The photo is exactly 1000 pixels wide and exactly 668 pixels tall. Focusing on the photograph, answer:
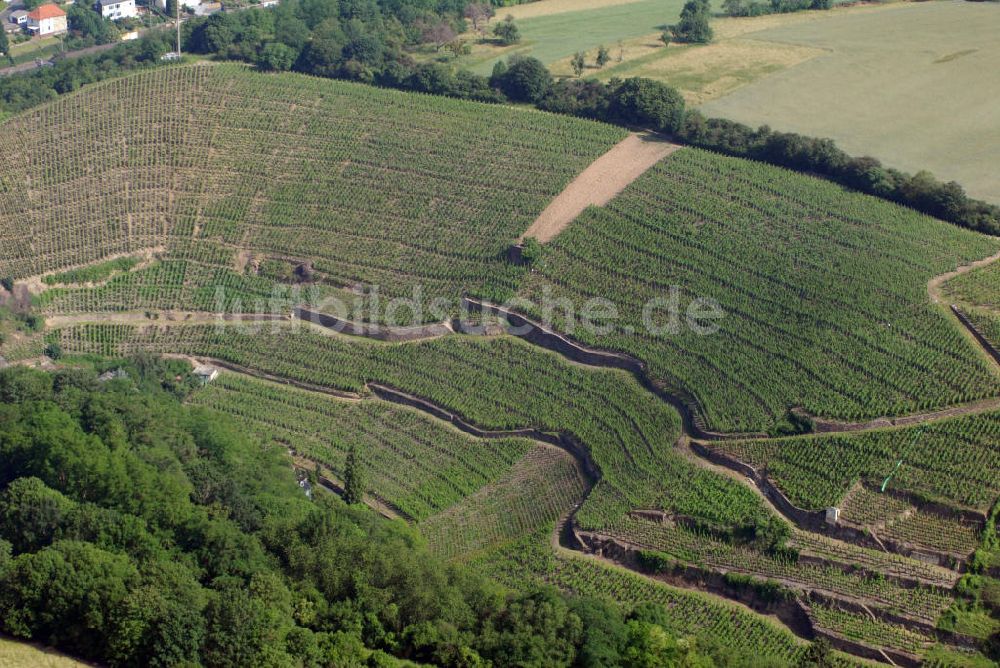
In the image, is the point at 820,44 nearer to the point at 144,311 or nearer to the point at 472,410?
the point at 472,410

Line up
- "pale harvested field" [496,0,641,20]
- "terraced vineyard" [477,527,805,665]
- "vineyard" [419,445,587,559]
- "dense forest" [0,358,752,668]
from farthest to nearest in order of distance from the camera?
"pale harvested field" [496,0,641,20] < "vineyard" [419,445,587,559] < "terraced vineyard" [477,527,805,665] < "dense forest" [0,358,752,668]

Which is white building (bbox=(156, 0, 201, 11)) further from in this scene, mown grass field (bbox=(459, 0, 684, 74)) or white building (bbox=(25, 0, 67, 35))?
mown grass field (bbox=(459, 0, 684, 74))

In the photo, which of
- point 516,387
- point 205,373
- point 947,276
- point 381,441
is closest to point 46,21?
point 205,373

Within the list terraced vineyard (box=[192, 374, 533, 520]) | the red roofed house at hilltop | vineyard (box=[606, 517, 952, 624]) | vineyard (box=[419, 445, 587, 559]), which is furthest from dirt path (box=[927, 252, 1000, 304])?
the red roofed house at hilltop

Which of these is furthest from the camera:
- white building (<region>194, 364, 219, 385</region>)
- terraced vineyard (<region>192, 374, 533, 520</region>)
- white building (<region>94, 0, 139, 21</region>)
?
white building (<region>94, 0, 139, 21</region>)

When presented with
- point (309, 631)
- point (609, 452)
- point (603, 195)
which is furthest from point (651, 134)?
point (309, 631)

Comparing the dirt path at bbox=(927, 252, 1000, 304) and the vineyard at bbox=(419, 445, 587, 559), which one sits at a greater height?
the dirt path at bbox=(927, 252, 1000, 304)

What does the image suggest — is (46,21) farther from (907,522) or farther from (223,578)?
(907,522)
